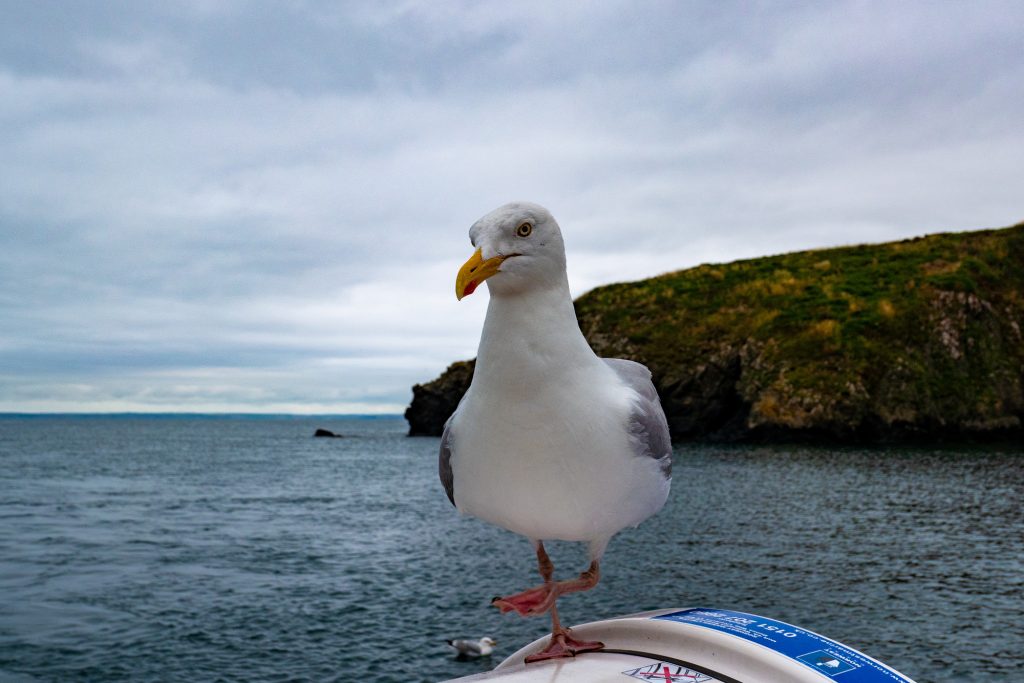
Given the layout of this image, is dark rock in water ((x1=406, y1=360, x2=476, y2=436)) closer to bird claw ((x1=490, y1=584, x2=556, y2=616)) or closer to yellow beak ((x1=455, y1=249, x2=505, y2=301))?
bird claw ((x1=490, y1=584, x2=556, y2=616))

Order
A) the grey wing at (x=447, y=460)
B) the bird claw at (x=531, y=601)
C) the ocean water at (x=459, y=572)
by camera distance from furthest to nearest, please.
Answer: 1. the ocean water at (x=459, y=572)
2. the bird claw at (x=531, y=601)
3. the grey wing at (x=447, y=460)

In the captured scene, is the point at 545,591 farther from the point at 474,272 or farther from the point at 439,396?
the point at 439,396

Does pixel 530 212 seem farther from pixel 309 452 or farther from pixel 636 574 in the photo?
pixel 309 452

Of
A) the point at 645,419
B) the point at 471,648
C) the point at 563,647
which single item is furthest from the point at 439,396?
the point at 645,419

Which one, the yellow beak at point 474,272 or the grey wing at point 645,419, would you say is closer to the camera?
the yellow beak at point 474,272

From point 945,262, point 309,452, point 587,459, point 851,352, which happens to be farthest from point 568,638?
point 309,452

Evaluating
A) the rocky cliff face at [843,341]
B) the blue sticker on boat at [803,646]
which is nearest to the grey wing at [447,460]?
the blue sticker on boat at [803,646]

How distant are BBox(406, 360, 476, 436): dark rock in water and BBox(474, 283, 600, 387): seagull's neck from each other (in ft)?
218

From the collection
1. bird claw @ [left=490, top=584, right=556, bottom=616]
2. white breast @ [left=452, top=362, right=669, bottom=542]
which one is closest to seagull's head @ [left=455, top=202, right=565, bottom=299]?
white breast @ [left=452, top=362, right=669, bottom=542]

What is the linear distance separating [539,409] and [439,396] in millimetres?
78638

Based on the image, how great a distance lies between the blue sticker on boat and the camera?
3305mm

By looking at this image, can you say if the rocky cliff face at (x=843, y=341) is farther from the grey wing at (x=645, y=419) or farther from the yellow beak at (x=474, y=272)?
the yellow beak at (x=474, y=272)

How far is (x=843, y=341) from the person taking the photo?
57.1 metres

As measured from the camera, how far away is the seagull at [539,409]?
9.02 feet
